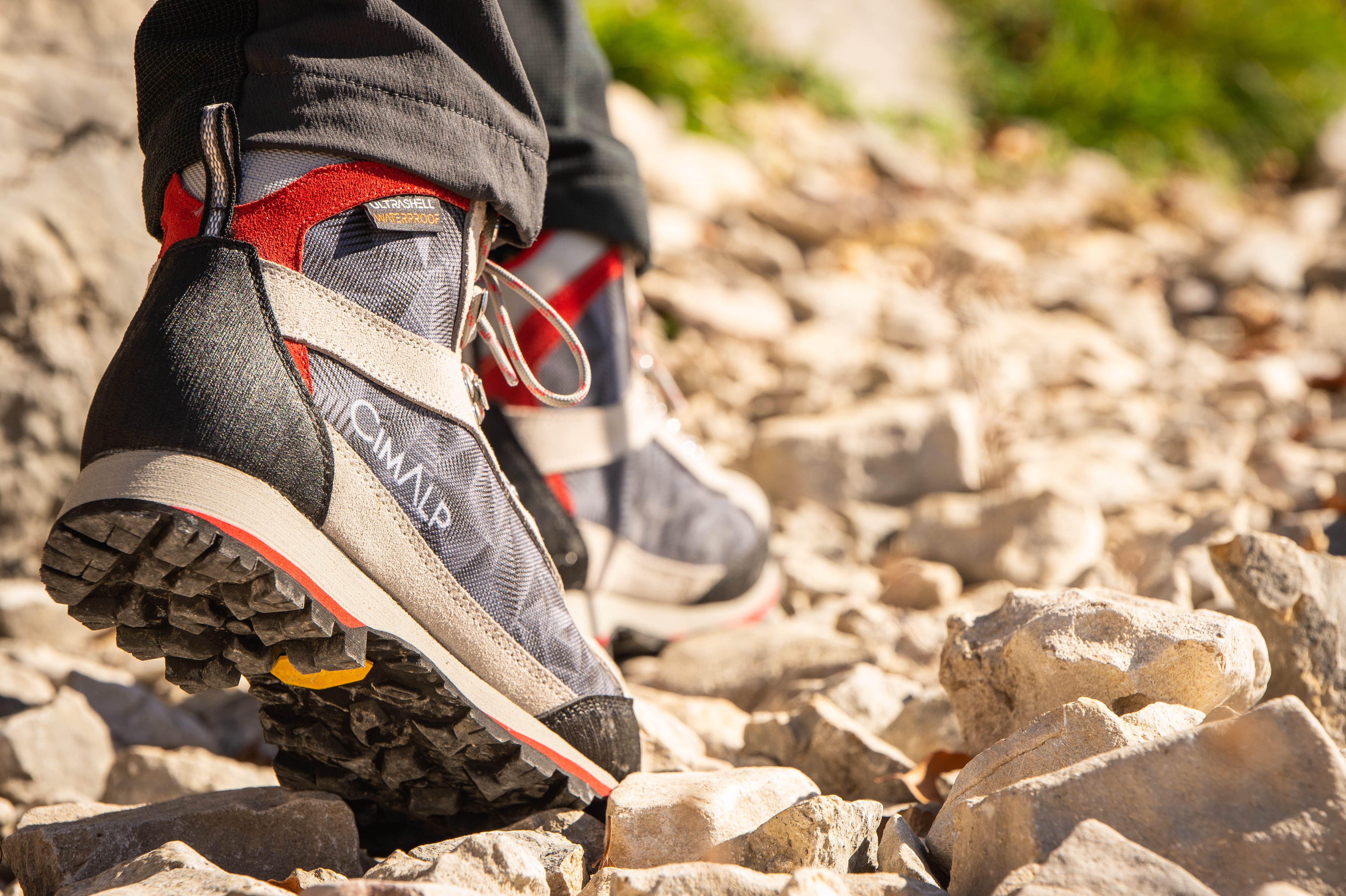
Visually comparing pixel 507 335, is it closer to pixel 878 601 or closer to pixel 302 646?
pixel 302 646

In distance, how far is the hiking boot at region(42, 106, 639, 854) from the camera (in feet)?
3.02

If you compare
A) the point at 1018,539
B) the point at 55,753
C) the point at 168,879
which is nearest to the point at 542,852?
the point at 168,879

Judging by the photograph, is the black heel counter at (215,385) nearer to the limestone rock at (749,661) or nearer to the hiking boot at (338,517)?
the hiking boot at (338,517)

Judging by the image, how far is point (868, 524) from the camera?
7.47 feet

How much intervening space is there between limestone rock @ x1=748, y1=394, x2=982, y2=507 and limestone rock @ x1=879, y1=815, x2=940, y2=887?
1.41 metres

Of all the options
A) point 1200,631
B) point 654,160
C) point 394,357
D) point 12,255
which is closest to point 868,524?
point 1200,631

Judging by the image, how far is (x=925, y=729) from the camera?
1355 mm

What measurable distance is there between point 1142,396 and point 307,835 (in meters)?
2.81

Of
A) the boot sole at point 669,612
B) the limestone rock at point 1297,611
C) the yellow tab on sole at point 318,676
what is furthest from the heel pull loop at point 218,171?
the limestone rock at point 1297,611

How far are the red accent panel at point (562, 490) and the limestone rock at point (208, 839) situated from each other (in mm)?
646

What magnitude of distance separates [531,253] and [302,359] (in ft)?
2.02

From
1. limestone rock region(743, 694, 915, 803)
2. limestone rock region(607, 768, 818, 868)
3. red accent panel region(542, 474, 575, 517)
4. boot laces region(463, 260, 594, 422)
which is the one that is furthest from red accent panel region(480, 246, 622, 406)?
limestone rock region(607, 768, 818, 868)

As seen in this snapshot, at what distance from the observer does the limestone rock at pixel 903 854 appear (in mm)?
891

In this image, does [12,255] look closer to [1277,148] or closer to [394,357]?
[394,357]
